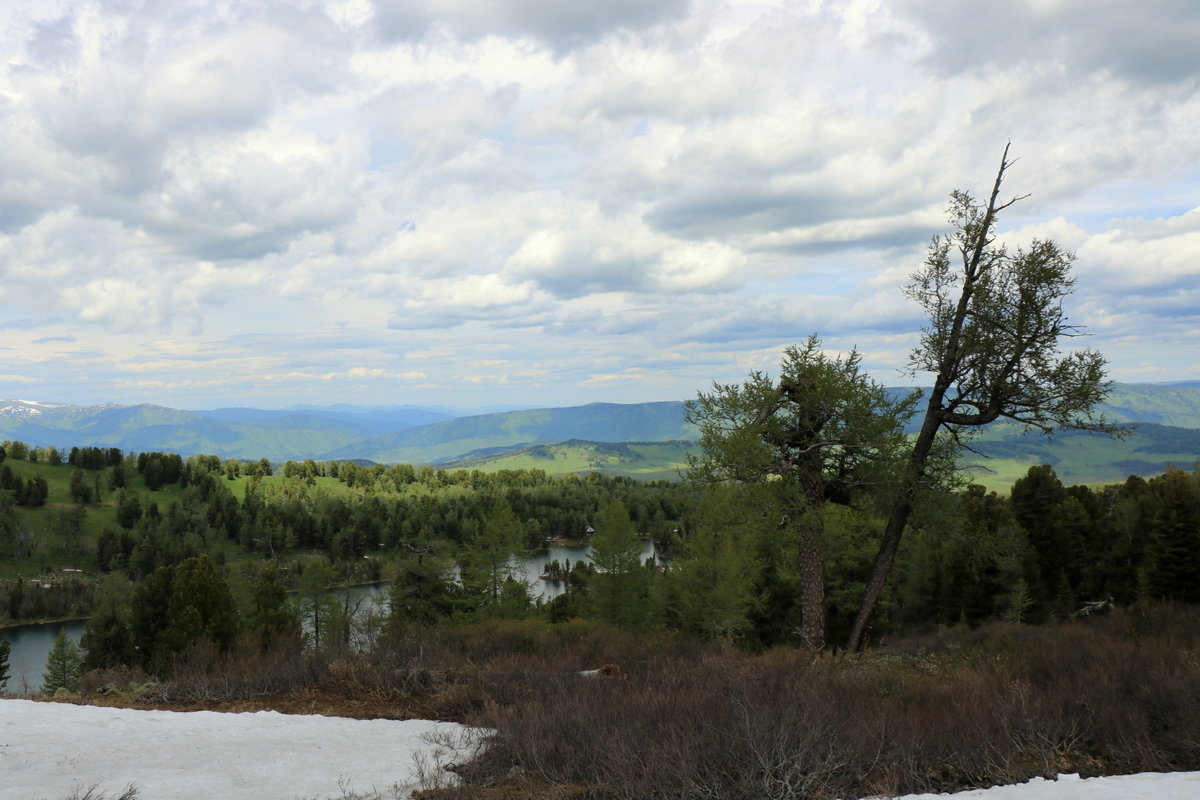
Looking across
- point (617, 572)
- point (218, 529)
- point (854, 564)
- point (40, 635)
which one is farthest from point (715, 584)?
point (218, 529)

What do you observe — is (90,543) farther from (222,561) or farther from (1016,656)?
(1016,656)

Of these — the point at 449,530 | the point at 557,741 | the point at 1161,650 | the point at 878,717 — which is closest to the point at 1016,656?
the point at 1161,650

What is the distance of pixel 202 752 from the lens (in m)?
8.23

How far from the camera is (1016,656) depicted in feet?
41.2

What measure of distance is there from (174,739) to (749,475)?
1315 centimetres

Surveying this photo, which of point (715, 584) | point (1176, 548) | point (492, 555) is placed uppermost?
point (1176, 548)

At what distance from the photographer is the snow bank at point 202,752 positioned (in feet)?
23.3

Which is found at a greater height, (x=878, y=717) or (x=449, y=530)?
(x=878, y=717)

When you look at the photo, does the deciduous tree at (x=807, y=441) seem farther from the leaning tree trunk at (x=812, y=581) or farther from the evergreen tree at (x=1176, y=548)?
the evergreen tree at (x=1176, y=548)

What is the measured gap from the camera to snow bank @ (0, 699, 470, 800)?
7113 mm

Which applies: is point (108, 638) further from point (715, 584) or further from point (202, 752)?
point (202, 752)

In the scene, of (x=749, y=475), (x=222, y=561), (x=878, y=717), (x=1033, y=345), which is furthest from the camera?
(x=222, y=561)

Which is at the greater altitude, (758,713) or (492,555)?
(758,713)

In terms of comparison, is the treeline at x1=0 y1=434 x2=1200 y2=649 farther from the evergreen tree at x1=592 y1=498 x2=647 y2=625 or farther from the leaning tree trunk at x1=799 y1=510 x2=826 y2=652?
the leaning tree trunk at x1=799 y1=510 x2=826 y2=652
